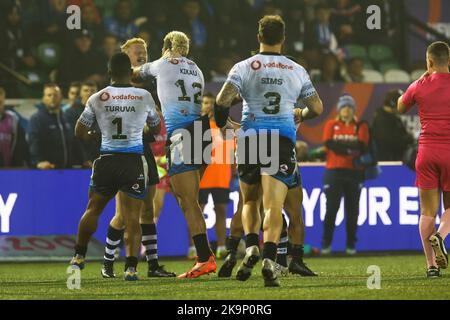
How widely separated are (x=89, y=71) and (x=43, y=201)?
376 cm

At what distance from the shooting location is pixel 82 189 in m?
16.1

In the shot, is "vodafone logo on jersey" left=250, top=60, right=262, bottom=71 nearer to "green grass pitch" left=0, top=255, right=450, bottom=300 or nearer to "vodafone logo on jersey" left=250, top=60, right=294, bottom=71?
"vodafone logo on jersey" left=250, top=60, right=294, bottom=71

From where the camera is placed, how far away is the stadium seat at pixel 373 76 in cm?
2094

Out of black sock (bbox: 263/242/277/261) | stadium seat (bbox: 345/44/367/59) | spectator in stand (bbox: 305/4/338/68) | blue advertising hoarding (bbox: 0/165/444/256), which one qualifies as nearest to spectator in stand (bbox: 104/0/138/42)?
spectator in stand (bbox: 305/4/338/68)

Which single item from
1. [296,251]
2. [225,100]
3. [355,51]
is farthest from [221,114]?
[355,51]

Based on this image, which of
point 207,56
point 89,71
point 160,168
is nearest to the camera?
point 160,168

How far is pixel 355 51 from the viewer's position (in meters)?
21.8

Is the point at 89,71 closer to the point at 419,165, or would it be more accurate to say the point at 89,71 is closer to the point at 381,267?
the point at 381,267

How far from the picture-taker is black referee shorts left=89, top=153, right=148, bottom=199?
37.1 ft

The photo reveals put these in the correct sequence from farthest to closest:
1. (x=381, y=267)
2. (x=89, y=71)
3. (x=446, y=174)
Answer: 1. (x=89, y=71)
2. (x=381, y=267)
3. (x=446, y=174)

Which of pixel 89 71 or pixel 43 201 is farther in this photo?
pixel 89 71

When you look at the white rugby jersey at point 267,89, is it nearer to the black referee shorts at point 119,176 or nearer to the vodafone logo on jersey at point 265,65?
the vodafone logo on jersey at point 265,65

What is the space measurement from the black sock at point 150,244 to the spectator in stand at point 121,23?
882 centimetres
